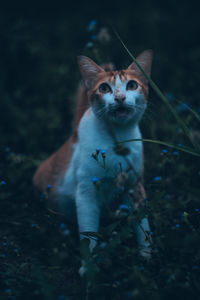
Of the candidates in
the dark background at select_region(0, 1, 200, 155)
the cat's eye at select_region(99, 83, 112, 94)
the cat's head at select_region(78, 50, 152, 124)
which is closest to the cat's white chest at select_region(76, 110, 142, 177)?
the cat's head at select_region(78, 50, 152, 124)

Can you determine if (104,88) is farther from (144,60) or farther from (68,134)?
(68,134)

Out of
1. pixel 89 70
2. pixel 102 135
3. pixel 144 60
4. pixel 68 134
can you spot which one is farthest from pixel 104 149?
pixel 68 134

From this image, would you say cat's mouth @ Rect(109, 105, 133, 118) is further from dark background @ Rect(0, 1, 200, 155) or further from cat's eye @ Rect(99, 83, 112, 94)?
dark background @ Rect(0, 1, 200, 155)

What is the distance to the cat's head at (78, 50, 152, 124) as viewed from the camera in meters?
1.85

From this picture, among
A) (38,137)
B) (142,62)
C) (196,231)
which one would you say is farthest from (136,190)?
(38,137)

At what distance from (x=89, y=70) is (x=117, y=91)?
363mm

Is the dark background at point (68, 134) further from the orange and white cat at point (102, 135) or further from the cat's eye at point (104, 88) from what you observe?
the cat's eye at point (104, 88)

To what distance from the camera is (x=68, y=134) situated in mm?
3729

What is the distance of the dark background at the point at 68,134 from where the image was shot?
1.54 meters

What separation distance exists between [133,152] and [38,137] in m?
1.83

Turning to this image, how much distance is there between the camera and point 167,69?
466cm

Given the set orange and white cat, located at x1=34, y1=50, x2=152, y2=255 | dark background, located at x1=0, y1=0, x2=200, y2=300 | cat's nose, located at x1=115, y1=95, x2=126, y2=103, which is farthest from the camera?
orange and white cat, located at x1=34, y1=50, x2=152, y2=255

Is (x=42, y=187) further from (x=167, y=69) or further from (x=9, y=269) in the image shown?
(x=167, y=69)

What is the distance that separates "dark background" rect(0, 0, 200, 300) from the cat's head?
17cm
